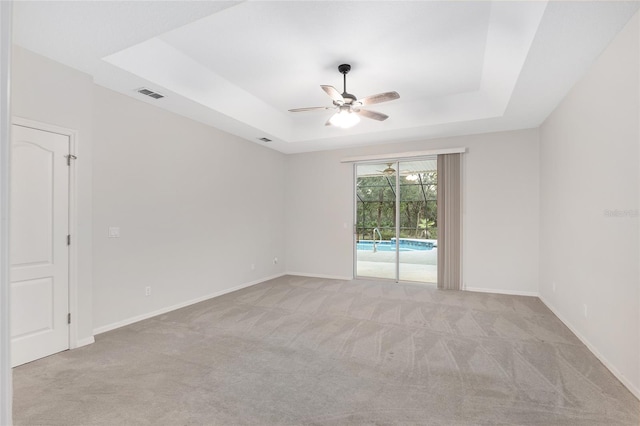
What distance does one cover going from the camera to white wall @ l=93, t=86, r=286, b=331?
11.9ft

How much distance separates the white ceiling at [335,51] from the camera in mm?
2486

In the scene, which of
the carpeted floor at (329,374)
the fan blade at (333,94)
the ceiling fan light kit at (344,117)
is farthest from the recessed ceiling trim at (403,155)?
the carpeted floor at (329,374)

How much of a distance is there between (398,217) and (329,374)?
3952mm

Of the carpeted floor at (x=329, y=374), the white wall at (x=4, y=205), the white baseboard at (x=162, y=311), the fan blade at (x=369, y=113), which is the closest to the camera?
the white wall at (x=4, y=205)

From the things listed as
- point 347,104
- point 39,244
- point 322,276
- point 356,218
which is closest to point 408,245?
point 356,218

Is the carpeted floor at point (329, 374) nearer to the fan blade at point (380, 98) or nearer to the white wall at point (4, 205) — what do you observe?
the white wall at point (4, 205)

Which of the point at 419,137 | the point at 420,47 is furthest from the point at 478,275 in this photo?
the point at 420,47

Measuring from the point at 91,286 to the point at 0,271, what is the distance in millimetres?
3630

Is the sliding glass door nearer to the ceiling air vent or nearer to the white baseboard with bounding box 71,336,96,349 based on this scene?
the ceiling air vent

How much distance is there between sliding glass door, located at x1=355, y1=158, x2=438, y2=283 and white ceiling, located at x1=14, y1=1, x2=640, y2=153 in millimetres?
1053

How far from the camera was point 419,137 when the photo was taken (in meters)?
5.75

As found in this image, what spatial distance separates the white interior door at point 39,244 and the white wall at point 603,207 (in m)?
4.81

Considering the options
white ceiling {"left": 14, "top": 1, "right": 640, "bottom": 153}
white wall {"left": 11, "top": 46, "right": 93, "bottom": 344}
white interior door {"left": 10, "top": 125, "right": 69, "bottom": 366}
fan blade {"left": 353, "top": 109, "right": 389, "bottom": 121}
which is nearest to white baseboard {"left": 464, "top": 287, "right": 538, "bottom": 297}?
white ceiling {"left": 14, "top": 1, "right": 640, "bottom": 153}

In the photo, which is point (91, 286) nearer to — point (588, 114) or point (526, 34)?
point (526, 34)
